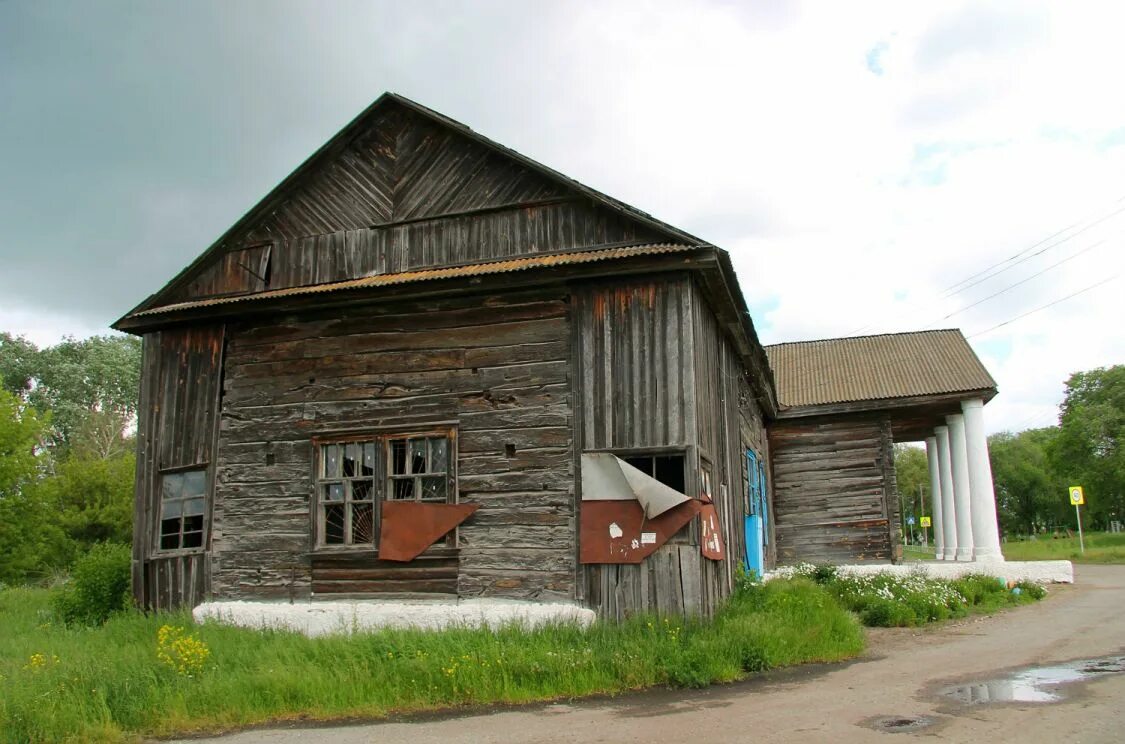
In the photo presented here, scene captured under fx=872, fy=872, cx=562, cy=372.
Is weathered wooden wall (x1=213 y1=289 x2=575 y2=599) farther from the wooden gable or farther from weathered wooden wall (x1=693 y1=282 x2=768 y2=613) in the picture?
weathered wooden wall (x1=693 y1=282 x2=768 y2=613)

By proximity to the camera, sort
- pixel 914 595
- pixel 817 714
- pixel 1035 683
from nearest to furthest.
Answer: pixel 817 714 < pixel 1035 683 < pixel 914 595

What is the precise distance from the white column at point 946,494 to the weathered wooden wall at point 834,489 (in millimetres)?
4115

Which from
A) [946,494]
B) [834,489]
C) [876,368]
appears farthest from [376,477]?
[946,494]

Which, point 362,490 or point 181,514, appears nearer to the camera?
point 362,490

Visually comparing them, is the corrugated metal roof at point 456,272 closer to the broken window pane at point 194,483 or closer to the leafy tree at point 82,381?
the broken window pane at point 194,483

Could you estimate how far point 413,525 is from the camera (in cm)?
1155

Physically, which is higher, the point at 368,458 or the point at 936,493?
the point at 368,458

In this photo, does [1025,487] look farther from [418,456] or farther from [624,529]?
[418,456]

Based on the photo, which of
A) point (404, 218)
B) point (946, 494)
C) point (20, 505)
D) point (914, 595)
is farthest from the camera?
point (20, 505)

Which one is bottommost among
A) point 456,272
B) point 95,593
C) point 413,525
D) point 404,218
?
point 95,593

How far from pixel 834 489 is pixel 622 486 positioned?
12931 mm

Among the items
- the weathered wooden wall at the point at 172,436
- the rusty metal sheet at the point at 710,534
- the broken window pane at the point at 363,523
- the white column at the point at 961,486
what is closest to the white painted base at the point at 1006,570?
the white column at the point at 961,486

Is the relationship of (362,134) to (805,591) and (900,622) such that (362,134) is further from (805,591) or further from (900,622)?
(900,622)

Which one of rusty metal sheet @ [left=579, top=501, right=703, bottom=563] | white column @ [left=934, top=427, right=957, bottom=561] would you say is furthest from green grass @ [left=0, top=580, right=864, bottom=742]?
white column @ [left=934, top=427, right=957, bottom=561]
